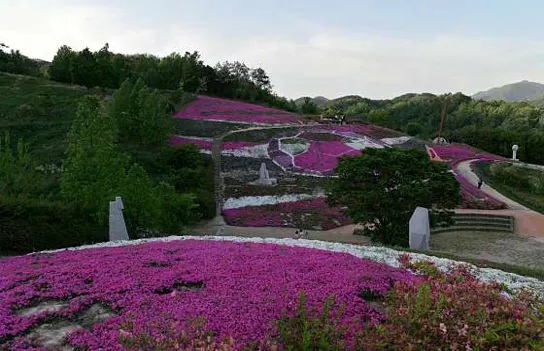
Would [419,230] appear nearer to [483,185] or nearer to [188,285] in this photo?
[188,285]

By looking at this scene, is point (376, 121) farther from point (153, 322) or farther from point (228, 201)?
point (153, 322)

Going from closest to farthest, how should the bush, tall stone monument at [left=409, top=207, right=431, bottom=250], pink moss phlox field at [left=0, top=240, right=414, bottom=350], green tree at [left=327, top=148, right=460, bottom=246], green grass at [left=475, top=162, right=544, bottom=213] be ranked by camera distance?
1. pink moss phlox field at [left=0, top=240, right=414, bottom=350]
2. the bush
3. tall stone monument at [left=409, top=207, right=431, bottom=250]
4. green tree at [left=327, top=148, right=460, bottom=246]
5. green grass at [left=475, top=162, right=544, bottom=213]

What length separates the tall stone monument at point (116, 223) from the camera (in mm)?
14375

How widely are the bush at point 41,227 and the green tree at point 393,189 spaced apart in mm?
10321

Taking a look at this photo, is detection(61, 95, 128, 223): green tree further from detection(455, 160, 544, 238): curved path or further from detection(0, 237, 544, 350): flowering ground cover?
detection(455, 160, 544, 238): curved path

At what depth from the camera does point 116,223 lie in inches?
568

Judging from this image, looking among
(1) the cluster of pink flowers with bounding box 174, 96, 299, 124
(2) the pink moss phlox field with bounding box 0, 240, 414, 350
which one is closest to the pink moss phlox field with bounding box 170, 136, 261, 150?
(1) the cluster of pink flowers with bounding box 174, 96, 299, 124

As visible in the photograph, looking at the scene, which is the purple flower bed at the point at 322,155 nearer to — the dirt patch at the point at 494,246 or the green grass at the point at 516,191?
the green grass at the point at 516,191

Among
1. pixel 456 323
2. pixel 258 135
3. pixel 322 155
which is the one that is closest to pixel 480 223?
pixel 322 155

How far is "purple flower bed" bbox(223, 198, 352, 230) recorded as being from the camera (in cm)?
2323

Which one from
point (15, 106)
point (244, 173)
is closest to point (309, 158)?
point (244, 173)

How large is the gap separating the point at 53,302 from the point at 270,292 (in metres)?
3.53

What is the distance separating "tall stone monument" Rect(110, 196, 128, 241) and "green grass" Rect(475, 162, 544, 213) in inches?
1011

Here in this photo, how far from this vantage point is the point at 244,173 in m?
32.0
